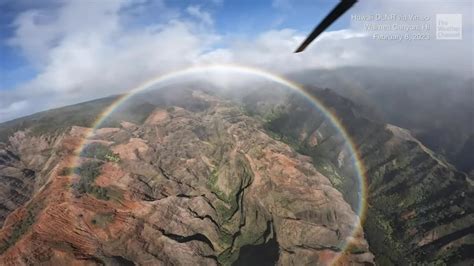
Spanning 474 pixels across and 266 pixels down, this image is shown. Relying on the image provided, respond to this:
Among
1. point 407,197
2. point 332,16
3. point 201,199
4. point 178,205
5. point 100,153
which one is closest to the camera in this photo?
point 332,16

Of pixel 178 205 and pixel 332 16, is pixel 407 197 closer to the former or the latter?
pixel 178 205

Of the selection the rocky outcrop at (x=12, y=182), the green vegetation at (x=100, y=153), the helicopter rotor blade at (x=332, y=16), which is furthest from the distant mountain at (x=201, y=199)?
the helicopter rotor blade at (x=332, y=16)

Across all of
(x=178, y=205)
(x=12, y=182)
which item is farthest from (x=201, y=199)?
(x=12, y=182)

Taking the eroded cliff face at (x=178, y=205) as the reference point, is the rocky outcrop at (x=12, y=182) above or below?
above

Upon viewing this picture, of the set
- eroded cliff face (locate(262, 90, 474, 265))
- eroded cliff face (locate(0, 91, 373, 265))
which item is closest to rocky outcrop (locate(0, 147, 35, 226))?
eroded cliff face (locate(0, 91, 373, 265))

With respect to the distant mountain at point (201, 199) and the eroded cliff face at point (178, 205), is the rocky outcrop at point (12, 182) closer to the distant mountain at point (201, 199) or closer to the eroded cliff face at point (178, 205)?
the distant mountain at point (201, 199)

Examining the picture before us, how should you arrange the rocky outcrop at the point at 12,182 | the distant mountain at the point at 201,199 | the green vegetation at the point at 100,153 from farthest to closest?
the green vegetation at the point at 100,153 < the rocky outcrop at the point at 12,182 < the distant mountain at the point at 201,199
